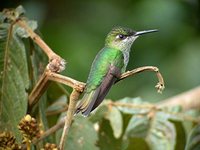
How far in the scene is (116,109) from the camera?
8.48ft

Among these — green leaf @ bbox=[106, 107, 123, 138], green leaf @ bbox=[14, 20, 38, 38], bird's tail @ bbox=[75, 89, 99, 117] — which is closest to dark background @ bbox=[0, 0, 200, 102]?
green leaf @ bbox=[106, 107, 123, 138]

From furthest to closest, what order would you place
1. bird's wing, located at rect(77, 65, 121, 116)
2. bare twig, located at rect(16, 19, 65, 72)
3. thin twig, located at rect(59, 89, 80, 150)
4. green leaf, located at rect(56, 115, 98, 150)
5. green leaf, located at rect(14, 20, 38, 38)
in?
green leaf, located at rect(56, 115, 98, 150) < green leaf, located at rect(14, 20, 38, 38) < bare twig, located at rect(16, 19, 65, 72) < bird's wing, located at rect(77, 65, 121, 116) < thin twig, located at rect(59, 89, 80, 150)

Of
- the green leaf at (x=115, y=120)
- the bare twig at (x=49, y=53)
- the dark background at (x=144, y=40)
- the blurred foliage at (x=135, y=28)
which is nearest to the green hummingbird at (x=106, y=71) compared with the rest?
the bare twig at (x=49, y=53)

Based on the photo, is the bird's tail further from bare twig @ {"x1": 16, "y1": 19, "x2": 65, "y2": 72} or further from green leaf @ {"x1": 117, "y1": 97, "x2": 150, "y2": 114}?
green leaf @ {"x1": 117, "y1": 97, "x2": 150, "y2": 114}

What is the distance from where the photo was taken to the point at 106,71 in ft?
6.53

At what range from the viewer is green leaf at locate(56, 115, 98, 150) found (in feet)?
8.00

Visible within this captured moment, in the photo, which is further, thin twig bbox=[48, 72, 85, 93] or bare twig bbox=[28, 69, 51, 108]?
bare twig bbox=[28, 69, 51, 108]

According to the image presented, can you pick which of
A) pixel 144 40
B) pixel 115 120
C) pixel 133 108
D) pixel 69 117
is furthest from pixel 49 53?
pixel 144 40

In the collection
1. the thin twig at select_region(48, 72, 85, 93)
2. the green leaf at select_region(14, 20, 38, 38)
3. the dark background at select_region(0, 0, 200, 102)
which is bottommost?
the dark background at select_region(0, 0, 200, 102)

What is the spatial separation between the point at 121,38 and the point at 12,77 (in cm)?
41

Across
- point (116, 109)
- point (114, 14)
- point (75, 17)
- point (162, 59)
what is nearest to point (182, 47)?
point (162, 59)

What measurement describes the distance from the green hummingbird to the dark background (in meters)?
2.57

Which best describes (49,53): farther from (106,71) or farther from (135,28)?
(135,28)

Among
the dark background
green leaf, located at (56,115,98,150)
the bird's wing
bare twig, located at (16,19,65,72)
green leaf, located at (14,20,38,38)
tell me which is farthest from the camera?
the dark background
